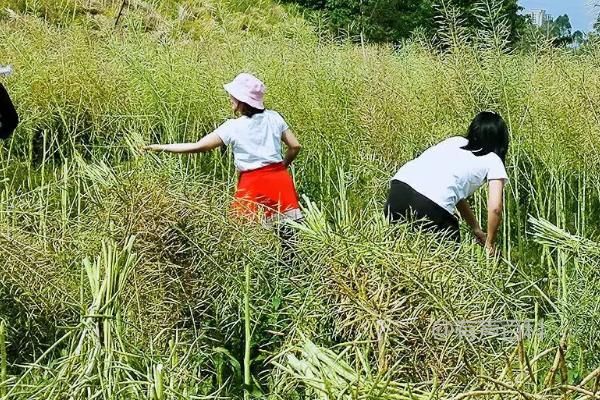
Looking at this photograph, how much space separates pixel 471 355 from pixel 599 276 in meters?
0.53

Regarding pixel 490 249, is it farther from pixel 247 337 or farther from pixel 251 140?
pixel 247 337

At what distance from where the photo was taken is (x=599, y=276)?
1.96 metres

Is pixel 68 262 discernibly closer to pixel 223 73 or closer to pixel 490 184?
pixel 490 184

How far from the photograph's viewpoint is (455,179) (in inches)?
131

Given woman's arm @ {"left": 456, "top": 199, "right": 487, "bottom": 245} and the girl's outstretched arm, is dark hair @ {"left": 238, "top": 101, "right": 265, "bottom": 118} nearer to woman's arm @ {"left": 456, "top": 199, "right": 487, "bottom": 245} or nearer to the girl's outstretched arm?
the girl's outstretched arm

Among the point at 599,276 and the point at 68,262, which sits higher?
the point at 599,276

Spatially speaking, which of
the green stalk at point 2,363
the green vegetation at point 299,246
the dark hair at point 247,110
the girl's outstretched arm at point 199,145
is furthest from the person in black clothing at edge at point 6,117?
the green stalk at point 2,363

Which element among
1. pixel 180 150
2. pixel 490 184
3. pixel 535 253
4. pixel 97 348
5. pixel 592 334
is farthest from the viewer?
pixel 535 253

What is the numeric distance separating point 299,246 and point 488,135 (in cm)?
153

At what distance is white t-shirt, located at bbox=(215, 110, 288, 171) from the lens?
3799 mm

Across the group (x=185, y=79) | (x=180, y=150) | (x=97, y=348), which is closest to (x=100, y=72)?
(x=185, y=79)

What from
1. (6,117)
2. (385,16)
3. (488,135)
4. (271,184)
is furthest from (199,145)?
(385,16)

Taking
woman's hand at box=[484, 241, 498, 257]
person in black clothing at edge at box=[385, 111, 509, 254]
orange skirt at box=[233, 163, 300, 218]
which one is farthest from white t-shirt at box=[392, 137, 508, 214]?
orange skirt at box=[233, 163, 300, 218]

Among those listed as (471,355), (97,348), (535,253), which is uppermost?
(97,348)
